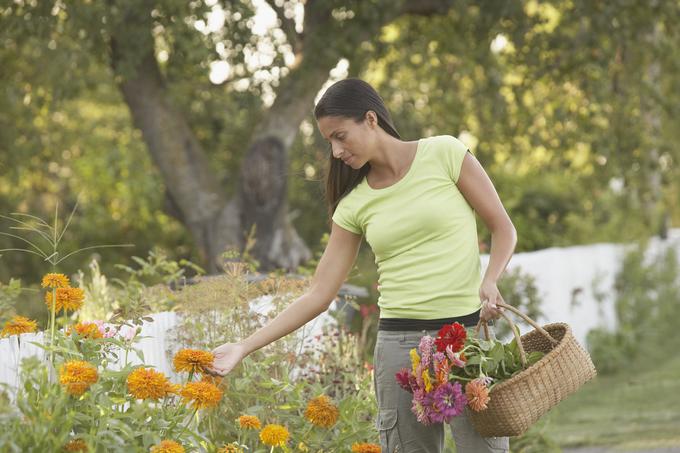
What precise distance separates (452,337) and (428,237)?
0.36 m

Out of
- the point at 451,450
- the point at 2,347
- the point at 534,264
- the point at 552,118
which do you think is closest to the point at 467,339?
the point at 2,347

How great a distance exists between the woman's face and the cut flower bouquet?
63 cm

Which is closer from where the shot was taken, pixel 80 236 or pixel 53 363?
pixel 53 363

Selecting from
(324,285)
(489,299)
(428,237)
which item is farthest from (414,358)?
(324,285)

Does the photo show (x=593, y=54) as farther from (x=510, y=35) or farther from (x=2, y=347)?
(x=2, y=347)

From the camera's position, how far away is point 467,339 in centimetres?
337

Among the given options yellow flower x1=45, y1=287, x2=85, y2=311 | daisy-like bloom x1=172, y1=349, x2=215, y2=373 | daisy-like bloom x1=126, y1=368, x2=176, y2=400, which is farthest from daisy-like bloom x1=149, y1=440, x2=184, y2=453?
yellow flower x1=45, y1=287, x2=85, y2=311

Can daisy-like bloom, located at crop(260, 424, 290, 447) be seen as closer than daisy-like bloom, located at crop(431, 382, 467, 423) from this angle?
No

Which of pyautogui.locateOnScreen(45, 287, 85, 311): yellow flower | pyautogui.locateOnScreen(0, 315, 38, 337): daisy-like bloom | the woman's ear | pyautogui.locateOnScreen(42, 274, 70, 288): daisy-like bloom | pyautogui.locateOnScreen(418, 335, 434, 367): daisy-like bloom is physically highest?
the woman's ear

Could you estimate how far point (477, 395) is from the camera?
10.6ft

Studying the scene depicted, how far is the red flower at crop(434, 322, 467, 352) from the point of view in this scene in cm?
328

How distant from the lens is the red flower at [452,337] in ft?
10.8

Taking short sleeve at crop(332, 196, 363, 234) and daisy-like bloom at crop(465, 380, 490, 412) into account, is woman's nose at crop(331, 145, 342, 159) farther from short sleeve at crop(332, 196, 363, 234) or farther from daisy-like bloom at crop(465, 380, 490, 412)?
daisy-like bloom at crop(465, 380, 490, 412)

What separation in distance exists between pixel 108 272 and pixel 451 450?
10.3 m
